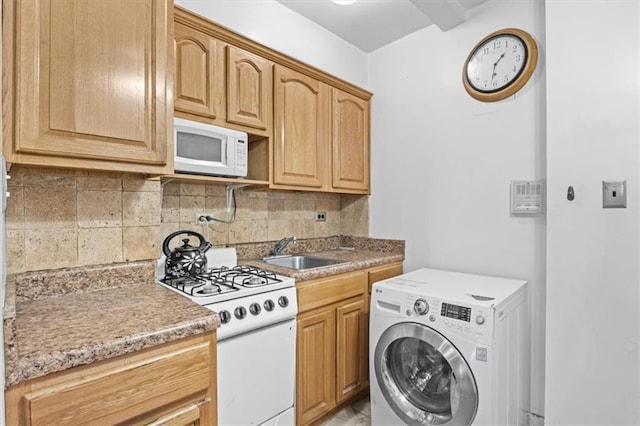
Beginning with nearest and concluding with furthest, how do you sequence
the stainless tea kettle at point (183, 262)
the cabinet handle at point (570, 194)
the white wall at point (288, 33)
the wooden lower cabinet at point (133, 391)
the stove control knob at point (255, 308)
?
the wooden lower cabinet at point (133, 391)
the stove control knob at point (255, 308)
the stainless tea kettle at point (183, 262)
the cabinet handle at point (570, 194)
the white wall at point (288, 33)

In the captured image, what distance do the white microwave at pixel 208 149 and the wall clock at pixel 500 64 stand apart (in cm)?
159

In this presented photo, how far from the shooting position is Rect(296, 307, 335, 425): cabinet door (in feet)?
5.95

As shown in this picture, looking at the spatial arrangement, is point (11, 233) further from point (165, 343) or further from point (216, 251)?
point (216, 251)

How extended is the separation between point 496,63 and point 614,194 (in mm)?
1075

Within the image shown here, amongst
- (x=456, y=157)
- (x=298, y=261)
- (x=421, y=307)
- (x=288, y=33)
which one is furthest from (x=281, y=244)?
(x=288, y=33)

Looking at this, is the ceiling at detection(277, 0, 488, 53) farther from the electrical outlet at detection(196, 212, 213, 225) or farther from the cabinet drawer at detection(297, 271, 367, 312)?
the cabinet drawer at detection(297, 271, 367, 312)

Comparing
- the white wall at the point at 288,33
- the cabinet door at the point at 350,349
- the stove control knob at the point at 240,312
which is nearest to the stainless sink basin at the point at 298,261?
the cabinet door at the point at 350,349

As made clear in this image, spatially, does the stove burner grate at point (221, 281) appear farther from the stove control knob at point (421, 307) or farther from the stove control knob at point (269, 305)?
the stove control knob at point (421, 307)

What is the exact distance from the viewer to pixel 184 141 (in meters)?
1.72

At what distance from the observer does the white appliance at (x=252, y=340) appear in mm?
1440

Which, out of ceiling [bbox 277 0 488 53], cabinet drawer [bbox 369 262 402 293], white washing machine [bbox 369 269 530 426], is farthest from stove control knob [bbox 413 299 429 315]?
ceiling [bbox 277 0 488 53]

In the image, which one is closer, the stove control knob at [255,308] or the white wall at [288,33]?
the stove control knob at [255,308]

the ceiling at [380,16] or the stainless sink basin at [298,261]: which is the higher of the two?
the ceiling at [380,16]

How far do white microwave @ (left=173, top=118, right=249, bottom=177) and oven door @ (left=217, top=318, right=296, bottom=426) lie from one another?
2.87 feet
